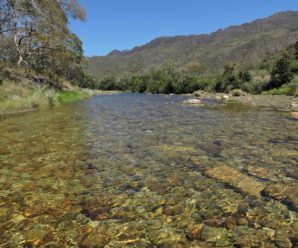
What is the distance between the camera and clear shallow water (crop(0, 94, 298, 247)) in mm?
4059

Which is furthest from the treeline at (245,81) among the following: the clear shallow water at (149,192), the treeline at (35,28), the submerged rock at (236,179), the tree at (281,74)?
the submerged rock at (236,179)

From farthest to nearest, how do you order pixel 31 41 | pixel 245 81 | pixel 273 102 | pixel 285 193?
1. pixel 245 81
2. pixel 31 41
3. pixel 273 102
4. pixel 285 193

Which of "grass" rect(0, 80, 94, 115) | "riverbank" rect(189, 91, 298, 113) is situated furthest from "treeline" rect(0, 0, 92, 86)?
"riverbank" rect(189, 91, 298, 113)

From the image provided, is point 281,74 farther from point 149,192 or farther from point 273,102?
point 149,192

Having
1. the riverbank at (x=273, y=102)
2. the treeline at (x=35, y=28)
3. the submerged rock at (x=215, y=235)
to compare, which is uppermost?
the treeline at (x=35, y=28)

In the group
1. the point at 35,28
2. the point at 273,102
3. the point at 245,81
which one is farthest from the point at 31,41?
the point at 245,81

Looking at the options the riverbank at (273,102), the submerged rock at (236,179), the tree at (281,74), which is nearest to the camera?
the submerged rock at (236,179)

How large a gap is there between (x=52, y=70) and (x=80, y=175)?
37421 mm

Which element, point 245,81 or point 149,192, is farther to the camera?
point 245,81

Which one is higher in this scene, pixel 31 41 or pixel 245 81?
pixel 31 41

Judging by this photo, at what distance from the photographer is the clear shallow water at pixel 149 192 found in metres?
4.06

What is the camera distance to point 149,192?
550cm

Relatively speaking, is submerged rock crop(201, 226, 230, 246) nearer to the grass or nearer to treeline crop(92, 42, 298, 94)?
the grass

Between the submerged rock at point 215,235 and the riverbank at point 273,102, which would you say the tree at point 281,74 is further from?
the submerged rock at point 215,235
